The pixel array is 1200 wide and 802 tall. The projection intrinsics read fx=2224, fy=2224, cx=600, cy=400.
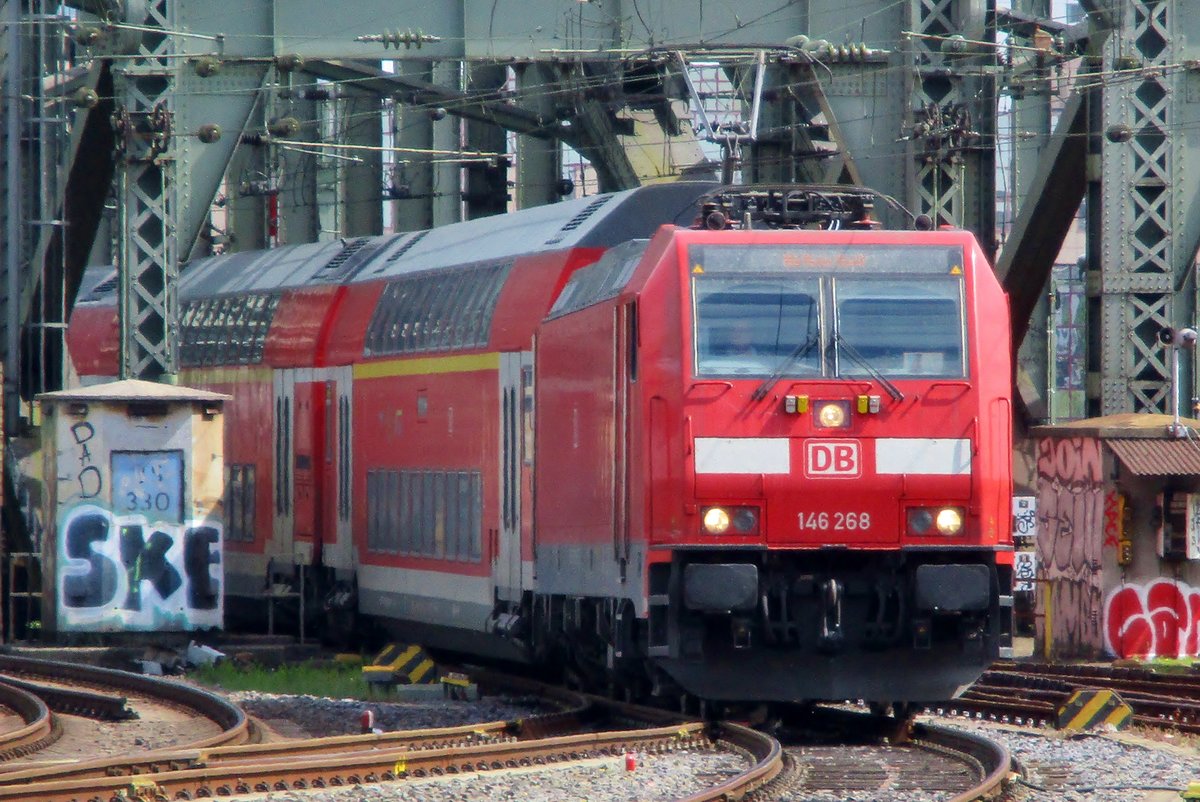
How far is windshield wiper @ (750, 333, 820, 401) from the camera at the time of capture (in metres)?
13.2

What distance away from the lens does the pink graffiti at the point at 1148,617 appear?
2011 cm

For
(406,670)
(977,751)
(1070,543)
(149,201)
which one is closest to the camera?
(977,751)

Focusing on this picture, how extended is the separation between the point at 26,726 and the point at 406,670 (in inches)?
178

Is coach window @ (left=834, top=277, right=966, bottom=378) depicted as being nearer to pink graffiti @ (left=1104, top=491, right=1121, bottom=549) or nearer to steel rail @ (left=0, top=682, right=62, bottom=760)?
steel rail @ (left=0, top=682, right=62, bottom=760)

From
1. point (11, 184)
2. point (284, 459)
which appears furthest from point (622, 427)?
point (11, 184)

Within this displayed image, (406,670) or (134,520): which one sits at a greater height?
(134,520)

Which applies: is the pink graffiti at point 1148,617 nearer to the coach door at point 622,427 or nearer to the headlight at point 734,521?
the coach door at point 622,427

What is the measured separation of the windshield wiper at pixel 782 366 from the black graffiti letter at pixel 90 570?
1008 cm

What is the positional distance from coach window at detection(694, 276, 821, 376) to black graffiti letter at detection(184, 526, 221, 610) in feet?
31.4

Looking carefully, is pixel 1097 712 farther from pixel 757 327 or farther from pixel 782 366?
pixel 757 327

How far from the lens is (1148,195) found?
68.2ft

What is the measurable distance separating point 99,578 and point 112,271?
9.14 meters

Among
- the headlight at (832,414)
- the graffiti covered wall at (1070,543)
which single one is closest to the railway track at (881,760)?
the headlight at (832,414)

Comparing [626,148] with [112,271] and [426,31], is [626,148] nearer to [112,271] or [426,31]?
[112,271]
